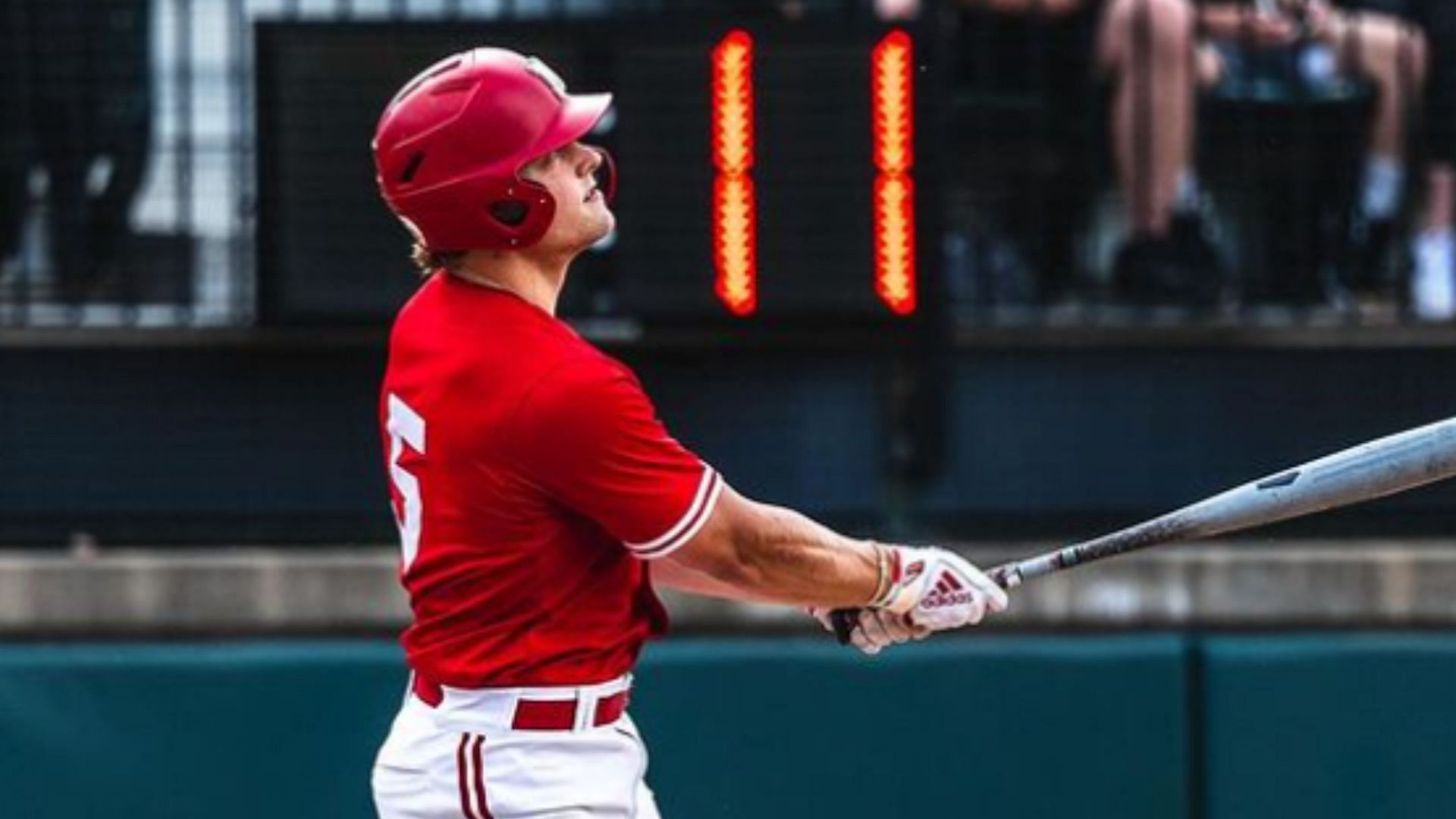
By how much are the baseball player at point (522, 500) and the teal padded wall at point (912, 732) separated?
2204 millimetres

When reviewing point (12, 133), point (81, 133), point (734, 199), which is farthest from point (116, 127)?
point (734, 199)

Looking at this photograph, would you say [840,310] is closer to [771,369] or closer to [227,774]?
[771,369]

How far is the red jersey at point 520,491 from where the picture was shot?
4.25 meters

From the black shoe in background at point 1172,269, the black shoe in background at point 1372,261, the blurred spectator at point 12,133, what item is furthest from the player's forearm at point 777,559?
the blurred spectator at point 12,133

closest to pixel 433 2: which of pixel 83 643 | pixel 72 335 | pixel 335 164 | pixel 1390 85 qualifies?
pixel 335 164

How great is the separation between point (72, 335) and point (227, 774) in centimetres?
107

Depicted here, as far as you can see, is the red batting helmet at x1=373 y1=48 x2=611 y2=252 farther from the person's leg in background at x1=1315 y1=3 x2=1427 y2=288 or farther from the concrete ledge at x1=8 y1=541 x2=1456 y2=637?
the person's leg in background at x1=1315 y1=3 x2=1427 y2=288

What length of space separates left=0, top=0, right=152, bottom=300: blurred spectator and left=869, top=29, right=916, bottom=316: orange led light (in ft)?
5.49

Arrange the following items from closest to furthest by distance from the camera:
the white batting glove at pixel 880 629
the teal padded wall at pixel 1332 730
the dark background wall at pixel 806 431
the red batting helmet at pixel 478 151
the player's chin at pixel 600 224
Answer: the red batting helmet at pixel 478 151
the player's chin at pixel 600 224
the white batting glove at pixel 880 629
the teal padded wall at pixel 1332 730
the dark background wall at pixel 806 431

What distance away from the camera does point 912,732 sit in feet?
22.0

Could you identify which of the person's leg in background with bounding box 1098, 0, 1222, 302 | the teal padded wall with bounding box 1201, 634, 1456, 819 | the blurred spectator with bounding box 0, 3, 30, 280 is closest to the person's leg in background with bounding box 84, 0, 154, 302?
the blurred spectator with bounding box 0, 3, 30, 280

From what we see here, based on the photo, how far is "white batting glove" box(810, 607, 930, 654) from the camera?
181 inches

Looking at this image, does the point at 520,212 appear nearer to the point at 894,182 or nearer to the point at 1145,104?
the point at 894,182

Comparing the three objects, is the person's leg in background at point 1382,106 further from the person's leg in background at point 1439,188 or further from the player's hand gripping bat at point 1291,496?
the player's hand gripping bat at point 1291,496
